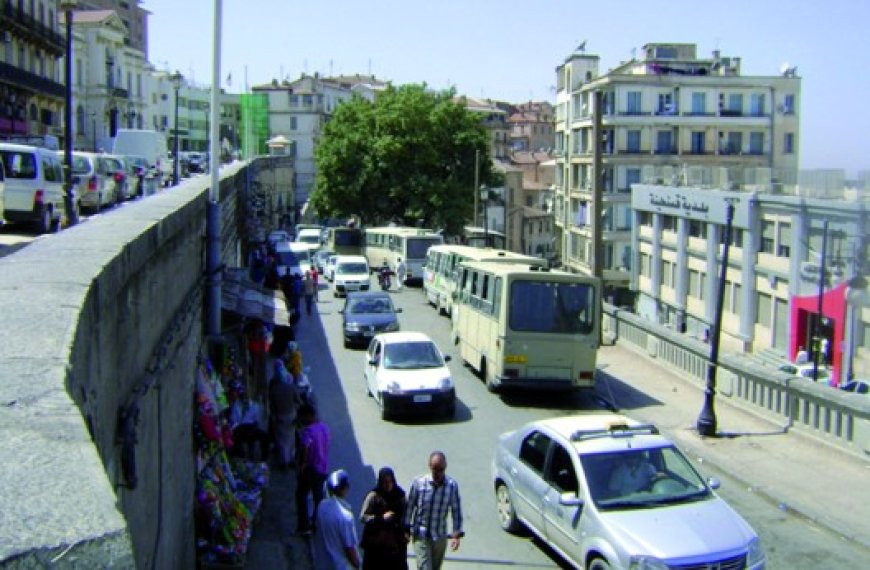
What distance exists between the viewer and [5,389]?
10.8ft

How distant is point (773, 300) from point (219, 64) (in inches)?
1101

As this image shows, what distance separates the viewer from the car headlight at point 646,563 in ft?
30.0

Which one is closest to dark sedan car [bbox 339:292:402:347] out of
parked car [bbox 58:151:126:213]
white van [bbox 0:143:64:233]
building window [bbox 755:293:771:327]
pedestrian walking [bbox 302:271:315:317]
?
pedestrian walking [bbox 302:271:315:317]

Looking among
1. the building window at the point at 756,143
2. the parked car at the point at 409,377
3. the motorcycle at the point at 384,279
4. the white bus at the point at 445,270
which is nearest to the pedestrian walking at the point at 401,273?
the motorcycle at the point at 384,279

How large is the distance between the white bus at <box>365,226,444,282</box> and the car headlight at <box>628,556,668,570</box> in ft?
116

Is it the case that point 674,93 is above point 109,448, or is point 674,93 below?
above

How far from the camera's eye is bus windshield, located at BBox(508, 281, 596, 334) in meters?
20.6

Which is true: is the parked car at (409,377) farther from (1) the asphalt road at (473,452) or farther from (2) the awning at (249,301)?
(2) the awning at (249,301)

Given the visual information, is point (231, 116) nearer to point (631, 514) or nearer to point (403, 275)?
point (403, 275)

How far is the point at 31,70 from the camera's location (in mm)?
54406

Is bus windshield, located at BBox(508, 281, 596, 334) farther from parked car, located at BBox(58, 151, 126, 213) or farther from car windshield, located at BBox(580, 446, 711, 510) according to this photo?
parked car, located at BBox(58, 151, 126, 213)

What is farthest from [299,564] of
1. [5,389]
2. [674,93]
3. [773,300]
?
[674,93]

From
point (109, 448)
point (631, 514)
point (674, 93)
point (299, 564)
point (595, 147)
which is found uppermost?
point (674, 93)

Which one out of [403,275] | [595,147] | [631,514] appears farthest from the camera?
[403,275]
